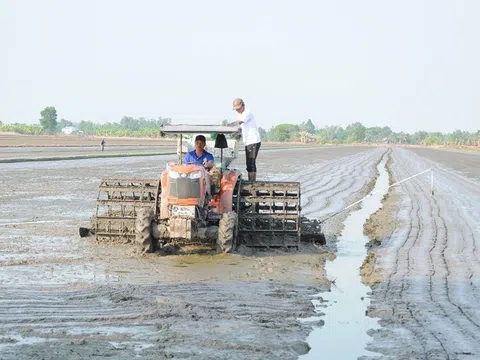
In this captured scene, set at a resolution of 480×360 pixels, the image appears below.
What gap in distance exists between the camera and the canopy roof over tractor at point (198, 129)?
13047 millimetres

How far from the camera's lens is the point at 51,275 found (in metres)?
10.9

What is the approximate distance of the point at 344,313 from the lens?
927 cm

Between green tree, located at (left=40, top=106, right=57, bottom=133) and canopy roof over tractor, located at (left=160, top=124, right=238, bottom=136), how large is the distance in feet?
592

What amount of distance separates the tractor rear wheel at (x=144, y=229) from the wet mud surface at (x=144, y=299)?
0.19 metres

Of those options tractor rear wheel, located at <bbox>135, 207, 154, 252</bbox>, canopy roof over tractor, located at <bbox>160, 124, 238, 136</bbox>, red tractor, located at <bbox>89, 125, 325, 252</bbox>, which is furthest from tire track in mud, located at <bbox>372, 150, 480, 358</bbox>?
tractor rear wheel, located at <bbox>135, 207, 154, 252</bbox>

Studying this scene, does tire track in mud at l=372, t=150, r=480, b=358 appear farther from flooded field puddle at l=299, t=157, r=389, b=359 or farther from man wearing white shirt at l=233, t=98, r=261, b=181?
man wearing white shirt at l=233, t=98, r=261, b=181

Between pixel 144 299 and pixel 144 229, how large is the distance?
3.27m

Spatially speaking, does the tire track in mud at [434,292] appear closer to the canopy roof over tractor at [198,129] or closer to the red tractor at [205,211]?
the red tractor at [205,211]

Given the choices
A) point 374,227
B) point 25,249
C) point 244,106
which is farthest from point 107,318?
point 374,227

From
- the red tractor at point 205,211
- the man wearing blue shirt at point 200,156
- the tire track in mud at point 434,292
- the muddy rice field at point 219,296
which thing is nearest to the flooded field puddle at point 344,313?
the muddy rice field at point 219,296

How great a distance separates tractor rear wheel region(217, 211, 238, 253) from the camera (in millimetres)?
12586

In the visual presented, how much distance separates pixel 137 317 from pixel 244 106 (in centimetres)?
625

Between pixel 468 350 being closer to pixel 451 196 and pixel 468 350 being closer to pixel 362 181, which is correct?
pixel 451 196

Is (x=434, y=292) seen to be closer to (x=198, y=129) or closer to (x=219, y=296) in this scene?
(x=219, y=296)
